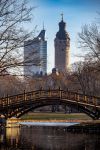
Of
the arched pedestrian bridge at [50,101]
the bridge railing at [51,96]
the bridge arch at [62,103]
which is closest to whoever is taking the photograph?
the arched pedestrian bridge at [50,101]

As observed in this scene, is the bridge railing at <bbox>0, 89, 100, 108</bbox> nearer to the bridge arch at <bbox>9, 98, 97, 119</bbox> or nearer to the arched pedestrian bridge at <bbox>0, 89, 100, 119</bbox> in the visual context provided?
the arched pedestrian bridge at <bbox>0, 89, 100, 119</bbox>

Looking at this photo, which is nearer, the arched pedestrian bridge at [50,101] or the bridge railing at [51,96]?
the arched pedestrian bridge at [50,101]

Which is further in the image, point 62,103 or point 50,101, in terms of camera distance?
point 50,101

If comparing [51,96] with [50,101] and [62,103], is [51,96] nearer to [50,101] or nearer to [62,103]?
[50,101]

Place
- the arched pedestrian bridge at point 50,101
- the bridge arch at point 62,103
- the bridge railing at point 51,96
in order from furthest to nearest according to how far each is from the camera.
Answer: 1. the bridge arch at point 62,103
2. the bridge railing at point 51,96
3. the arched pedestrian bridge at point 50,101

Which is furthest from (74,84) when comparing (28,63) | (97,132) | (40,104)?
(28,63)

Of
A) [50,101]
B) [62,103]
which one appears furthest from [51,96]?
[62,103]

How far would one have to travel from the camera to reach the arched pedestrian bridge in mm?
54000

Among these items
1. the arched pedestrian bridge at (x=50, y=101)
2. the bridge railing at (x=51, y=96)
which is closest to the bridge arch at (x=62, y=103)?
the arched pedestrian bridge at (x=50, y=101)

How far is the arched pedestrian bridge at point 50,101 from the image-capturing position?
177ft

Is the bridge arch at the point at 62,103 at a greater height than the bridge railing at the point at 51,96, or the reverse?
the bridge railing at the point at 51,96

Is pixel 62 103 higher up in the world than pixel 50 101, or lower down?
lower down

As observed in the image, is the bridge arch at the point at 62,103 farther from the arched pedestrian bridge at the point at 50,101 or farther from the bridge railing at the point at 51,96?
the bridge railing at the point at 51,96

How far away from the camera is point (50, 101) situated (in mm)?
55188
